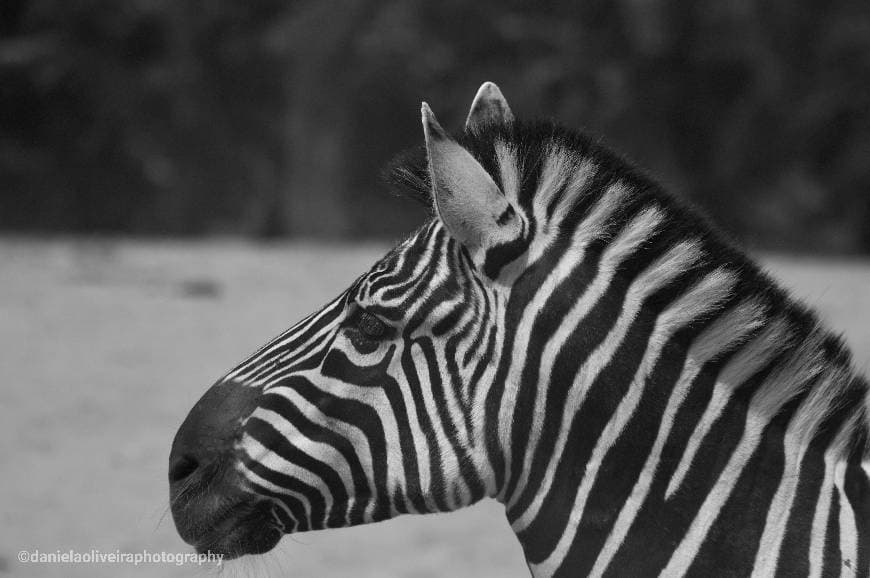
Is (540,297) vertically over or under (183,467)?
over

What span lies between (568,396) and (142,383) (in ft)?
24.2

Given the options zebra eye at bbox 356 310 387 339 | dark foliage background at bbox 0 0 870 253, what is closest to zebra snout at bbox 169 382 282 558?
zebra eye at bbox 356 310 387 339

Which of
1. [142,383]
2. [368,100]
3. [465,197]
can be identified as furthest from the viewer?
[368,100]

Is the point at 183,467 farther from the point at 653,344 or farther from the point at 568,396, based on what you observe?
the point at 653,344

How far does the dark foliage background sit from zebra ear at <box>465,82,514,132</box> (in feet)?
62.7

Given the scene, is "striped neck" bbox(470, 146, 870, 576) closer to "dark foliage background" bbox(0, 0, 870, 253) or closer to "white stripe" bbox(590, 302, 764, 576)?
"white stripe" bbox(590, 302, 764, 576)

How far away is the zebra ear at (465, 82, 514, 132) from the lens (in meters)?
2.39

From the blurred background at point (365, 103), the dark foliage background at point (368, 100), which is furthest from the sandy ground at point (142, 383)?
the dark foliage background at point (368, 100)

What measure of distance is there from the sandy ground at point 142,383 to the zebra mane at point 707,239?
55cm

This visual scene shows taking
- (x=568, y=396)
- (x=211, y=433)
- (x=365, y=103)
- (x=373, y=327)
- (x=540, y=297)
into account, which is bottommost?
(x=211, y=433)

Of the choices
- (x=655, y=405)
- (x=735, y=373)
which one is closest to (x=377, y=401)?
(x=655, y=405)

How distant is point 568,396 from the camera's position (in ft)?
6.85

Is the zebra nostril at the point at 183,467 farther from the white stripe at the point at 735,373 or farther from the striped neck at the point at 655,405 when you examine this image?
the white stripe at the point at 735,373

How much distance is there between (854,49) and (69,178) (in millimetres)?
18134
